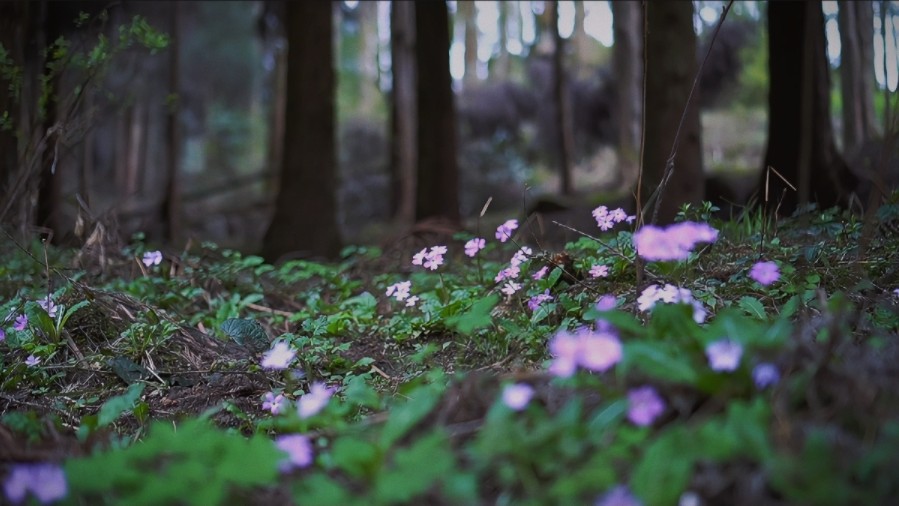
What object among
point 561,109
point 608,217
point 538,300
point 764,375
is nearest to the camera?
point 764,375

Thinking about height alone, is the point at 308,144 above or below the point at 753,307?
above

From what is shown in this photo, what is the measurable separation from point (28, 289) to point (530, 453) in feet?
11.0

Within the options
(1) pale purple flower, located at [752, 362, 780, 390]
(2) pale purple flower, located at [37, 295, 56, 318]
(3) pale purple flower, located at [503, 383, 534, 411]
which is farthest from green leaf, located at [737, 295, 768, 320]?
(2) pale purple flower, located at [37, 295, 56, 318]

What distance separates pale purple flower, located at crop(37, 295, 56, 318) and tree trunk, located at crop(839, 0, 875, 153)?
9.68 meters

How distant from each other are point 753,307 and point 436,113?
21.3 ft

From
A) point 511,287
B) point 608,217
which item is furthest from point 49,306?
point 608,217

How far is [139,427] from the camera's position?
8.04ft

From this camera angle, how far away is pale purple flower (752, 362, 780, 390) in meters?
1.38

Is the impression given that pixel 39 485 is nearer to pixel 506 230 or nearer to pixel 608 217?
pixel 506 230

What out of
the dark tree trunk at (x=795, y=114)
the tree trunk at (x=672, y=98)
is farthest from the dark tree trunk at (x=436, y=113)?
the tree trunk at (x=672, y=98)

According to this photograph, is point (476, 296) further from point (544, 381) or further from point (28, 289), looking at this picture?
point (28, 289)

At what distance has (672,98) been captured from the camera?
4934 millimetres

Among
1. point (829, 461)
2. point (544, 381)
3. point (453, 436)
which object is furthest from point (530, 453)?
point (829, 461)

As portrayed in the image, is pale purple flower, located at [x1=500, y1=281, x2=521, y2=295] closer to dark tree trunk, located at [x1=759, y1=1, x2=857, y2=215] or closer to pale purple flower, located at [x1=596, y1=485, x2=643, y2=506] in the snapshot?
pale purple flower, located at [x1=596, y1=485, x2=643, y2=506]
